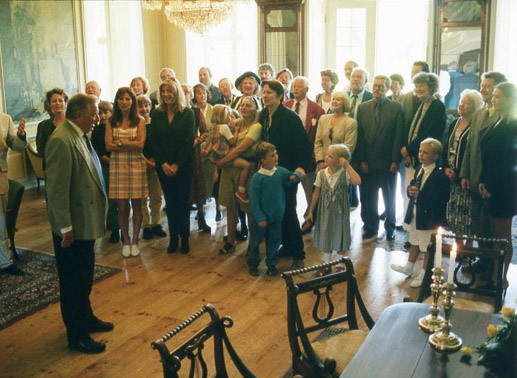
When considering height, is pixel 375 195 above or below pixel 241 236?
above

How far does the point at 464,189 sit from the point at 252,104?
189 centimetres

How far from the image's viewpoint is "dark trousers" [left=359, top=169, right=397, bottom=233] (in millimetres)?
5664

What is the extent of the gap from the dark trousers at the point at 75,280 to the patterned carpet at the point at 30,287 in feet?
2.42

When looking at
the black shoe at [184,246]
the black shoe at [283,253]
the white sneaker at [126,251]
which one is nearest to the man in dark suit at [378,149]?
the black shoe at [283,253]

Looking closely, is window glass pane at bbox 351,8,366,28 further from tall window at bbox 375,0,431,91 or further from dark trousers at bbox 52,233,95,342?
dark trousers at bbox 52,233,95,342

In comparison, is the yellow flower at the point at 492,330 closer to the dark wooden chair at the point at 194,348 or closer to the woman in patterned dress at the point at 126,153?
the dark wooden chair at the point at 194,348

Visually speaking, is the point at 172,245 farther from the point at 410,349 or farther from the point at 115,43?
the point at 115,43

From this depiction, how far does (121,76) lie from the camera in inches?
380

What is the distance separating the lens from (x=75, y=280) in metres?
3.49

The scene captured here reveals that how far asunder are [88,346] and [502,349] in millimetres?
2484

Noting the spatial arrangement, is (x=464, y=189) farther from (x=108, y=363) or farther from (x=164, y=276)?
(x=108, y=363)

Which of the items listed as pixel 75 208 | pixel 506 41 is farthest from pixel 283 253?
pixel 506 41

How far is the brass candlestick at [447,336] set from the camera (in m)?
2.22

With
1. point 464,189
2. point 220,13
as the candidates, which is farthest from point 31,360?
point 220,13
